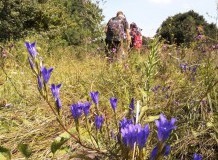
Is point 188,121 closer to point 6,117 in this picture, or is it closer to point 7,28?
point 6,117

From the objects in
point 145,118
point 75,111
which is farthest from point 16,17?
point 75,111

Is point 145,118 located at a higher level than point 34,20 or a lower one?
lower

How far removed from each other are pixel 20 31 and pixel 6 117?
16.7 meters

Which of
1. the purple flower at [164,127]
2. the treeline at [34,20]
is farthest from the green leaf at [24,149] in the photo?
the treeline at [34,20]

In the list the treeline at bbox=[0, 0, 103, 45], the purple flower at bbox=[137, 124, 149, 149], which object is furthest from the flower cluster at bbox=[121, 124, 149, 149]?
the treeline at bbox=[0, 0, 103, 45]

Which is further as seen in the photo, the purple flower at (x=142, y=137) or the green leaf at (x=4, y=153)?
the green leaf at (x=4, y=153)

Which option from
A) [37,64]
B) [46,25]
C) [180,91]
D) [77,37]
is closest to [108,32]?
[180,91]

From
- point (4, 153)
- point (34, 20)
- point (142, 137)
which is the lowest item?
point (4, 153)

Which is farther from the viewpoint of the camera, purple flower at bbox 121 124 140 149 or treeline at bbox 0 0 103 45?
treeline at bbox 0 0 103 45

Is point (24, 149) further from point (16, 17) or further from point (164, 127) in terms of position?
point (16, 17)

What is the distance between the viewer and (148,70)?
159 centimetres

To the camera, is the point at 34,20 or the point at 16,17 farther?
the point at 34,20

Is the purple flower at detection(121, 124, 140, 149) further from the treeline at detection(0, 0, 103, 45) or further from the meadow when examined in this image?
the treeline at detection(0, 0, 103, 45)

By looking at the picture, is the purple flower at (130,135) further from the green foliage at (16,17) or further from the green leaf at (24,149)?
the green foliage at (16,17)
